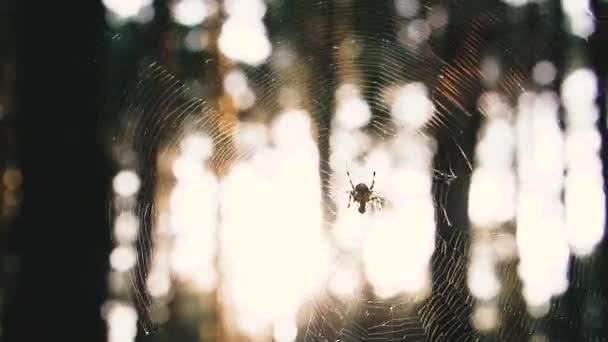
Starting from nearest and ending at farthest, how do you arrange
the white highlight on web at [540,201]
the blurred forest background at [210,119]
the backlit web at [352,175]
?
1. the blurred forest background at [210,119]
2. the backlit web at [352,175]
3. the white highlight on web at [540,201]

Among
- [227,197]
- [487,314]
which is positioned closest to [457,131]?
[487,314]

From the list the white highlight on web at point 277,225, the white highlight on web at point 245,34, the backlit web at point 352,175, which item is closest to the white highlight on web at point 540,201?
the backlit web at point 352,175

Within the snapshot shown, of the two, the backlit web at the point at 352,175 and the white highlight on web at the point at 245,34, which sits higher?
the white highlight on web at the point at 245,34

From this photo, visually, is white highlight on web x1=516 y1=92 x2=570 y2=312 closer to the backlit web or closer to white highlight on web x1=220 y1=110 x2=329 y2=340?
the backlit web

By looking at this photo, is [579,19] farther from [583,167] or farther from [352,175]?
[352,175]

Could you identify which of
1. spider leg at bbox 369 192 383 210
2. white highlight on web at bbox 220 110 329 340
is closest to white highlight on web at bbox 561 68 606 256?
spider leg at bbox 369 192 383 210

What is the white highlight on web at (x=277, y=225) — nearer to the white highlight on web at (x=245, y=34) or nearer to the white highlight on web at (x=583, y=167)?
the white highlight on web at (x=245, y=34)

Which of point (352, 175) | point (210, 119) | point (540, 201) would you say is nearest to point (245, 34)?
point (210, 119)

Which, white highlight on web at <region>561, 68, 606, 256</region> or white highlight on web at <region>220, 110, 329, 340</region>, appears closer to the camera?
white highlight on web at <region>220, 110, 329, 340</region>
